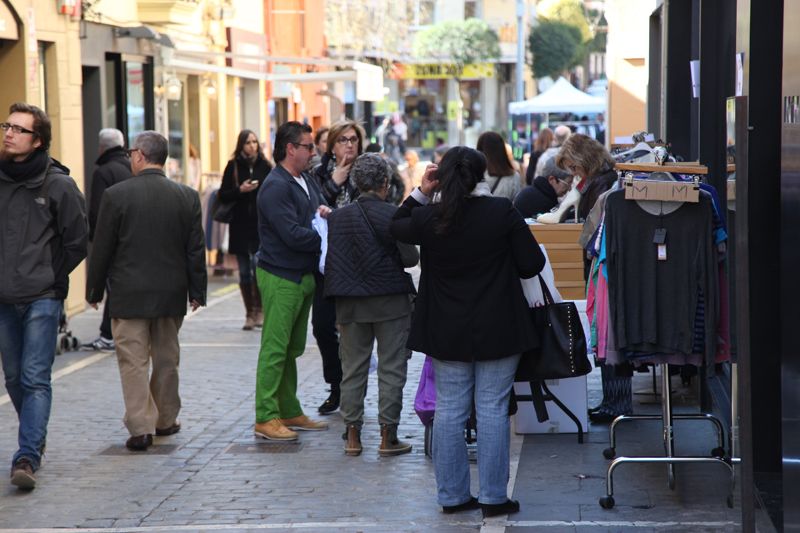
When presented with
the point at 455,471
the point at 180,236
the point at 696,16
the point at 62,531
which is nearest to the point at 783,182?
the point at 455,471

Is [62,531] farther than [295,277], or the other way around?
[295,277]

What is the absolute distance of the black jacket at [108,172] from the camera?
1232 cm

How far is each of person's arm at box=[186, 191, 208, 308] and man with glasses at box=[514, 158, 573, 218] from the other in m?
2.53

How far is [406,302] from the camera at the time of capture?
26.0 feet

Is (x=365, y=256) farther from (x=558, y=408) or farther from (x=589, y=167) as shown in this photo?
(x=589, y=167)

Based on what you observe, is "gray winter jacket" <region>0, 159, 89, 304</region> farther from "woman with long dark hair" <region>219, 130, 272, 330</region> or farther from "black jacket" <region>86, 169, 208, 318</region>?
"woman with long dark hair" <region>219, 130, 272, 330</region>

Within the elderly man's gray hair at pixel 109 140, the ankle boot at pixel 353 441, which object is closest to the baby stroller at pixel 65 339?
the elderly man's gray hair at pixel 109 140

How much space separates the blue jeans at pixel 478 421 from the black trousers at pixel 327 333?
2686 mm

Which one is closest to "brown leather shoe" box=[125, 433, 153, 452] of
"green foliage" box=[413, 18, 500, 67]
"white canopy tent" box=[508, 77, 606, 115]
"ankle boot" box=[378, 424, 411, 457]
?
"ankle boot" box=[378, 424, 411, 457]

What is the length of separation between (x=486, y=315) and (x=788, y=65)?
1.86m

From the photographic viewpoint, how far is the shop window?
17.5 m

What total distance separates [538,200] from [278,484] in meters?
3.46

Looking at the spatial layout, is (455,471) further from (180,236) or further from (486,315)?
(180,236)

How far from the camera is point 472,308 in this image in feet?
21.0
